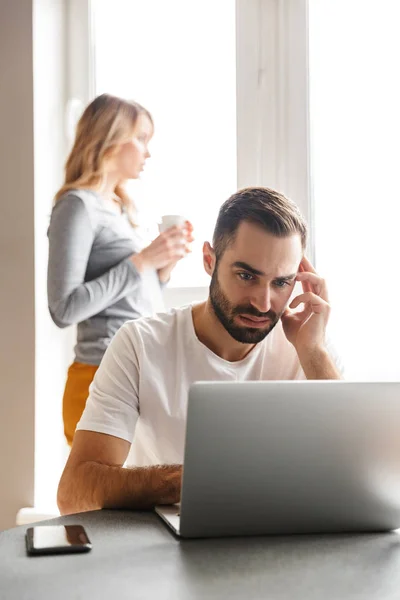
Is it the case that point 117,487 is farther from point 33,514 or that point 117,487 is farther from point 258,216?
point 33,514

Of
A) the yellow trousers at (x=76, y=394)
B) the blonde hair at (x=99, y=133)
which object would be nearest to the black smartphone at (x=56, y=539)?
the yellow trousers at (x=76, y=394)

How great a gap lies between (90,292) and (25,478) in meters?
0.78

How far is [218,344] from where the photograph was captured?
1741 mm

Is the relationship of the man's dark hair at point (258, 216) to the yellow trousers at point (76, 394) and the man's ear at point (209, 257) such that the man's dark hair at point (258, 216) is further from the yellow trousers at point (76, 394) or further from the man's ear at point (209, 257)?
the yellow trousers at point (76, 394)

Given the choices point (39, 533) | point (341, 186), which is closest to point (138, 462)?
point (39, 533)

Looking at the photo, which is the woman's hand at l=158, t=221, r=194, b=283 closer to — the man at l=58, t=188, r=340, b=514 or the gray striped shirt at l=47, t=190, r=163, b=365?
the gray striped shirt at l=47, t=190, r=163, b=365

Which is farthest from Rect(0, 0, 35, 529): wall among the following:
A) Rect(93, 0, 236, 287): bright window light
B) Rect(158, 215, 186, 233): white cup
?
Rect(158, 215, 186, 233): white cup

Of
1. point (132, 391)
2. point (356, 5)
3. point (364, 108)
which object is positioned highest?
point (356, 5)

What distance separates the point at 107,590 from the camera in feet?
3.01

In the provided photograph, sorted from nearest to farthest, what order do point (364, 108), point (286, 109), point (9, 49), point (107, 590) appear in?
point (107, 590) → point (364, 108) → point (286, 109) → point (9, 49)

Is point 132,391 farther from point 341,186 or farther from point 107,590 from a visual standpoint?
point 341,186

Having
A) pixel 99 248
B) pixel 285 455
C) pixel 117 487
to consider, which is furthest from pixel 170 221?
pixel 285 455

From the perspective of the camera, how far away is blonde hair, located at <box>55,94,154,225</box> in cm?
226

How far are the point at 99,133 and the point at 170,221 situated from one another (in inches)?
13.1
